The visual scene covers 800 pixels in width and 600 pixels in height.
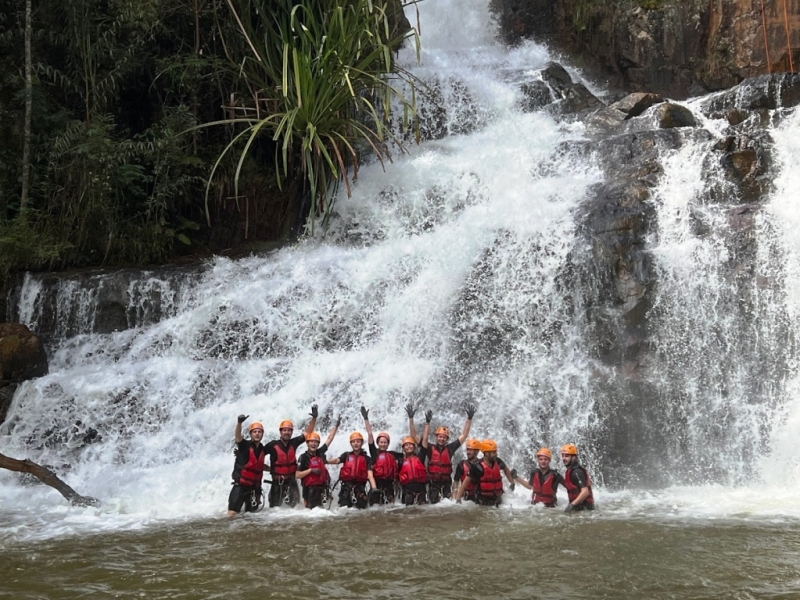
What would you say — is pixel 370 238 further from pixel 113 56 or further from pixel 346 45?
pixel 113 56

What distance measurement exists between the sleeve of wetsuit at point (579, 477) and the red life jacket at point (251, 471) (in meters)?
2.34

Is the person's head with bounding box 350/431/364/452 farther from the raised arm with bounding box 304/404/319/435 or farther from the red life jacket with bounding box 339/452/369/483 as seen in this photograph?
the raised arm with bounding box 304/404/319/435

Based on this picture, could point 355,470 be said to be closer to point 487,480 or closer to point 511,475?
point 487,480

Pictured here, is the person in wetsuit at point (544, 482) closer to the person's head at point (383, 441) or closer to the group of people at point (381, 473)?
the group of people at point (381, 473)

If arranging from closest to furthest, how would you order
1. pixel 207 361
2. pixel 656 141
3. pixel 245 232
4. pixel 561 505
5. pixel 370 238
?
pixel 561 505
pixel 207 361
pixel 656 141
pixel 370 238
pixel 245 232

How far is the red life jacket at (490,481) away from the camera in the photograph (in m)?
6.27

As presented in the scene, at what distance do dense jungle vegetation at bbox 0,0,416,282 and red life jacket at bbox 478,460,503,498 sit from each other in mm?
4548

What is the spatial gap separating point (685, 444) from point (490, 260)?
2685 mm

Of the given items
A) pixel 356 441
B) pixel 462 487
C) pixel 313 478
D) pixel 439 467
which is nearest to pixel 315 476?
pixel 313 478

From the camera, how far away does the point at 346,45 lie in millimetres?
10031

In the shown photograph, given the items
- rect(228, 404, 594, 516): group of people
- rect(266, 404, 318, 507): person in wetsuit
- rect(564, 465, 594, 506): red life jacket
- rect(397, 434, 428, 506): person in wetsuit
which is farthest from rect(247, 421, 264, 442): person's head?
rect(564, 465, 594, 506): red life jacket

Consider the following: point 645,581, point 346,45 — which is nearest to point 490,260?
point 346,45

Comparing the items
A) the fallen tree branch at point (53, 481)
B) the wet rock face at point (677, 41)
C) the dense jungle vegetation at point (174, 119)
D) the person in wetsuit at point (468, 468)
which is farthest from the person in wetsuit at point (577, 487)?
Answer: the wet rock face at point (677, 41)

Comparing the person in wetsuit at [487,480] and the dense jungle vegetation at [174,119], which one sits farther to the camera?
the dense jungle vegetation at [174,119]
